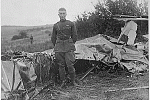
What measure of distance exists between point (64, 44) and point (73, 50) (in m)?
0.19

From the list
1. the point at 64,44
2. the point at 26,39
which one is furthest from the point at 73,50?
the point at 26,39

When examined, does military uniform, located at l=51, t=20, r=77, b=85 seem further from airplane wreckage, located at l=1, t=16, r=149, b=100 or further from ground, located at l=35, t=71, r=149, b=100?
ground, located at l=35, t=71, r=149, b=100

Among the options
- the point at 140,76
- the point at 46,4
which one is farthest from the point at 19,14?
the point at 140,76

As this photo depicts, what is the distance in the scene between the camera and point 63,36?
4398mm

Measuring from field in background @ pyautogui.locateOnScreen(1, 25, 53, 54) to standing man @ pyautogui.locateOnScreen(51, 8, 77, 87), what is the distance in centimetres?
16

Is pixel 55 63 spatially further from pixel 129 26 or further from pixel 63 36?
pixel 129 26

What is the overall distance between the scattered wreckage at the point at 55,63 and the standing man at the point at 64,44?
0.54 ft

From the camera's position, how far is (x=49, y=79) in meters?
4.45

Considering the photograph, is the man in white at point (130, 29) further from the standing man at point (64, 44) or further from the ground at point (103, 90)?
the standing man at point (64, 44)

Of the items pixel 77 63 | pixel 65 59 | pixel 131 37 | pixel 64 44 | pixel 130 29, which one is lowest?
pixel 77 63

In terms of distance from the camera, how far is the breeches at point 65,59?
4.41 meters

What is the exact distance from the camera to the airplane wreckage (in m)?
3.60

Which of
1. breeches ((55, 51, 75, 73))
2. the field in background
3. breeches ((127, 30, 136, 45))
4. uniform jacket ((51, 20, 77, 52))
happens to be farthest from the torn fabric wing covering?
uniform jacket ((51, 20, 77, 52))

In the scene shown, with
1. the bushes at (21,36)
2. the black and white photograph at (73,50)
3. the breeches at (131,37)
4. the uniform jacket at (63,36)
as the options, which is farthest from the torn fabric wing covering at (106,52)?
the bushes at (21,36)
